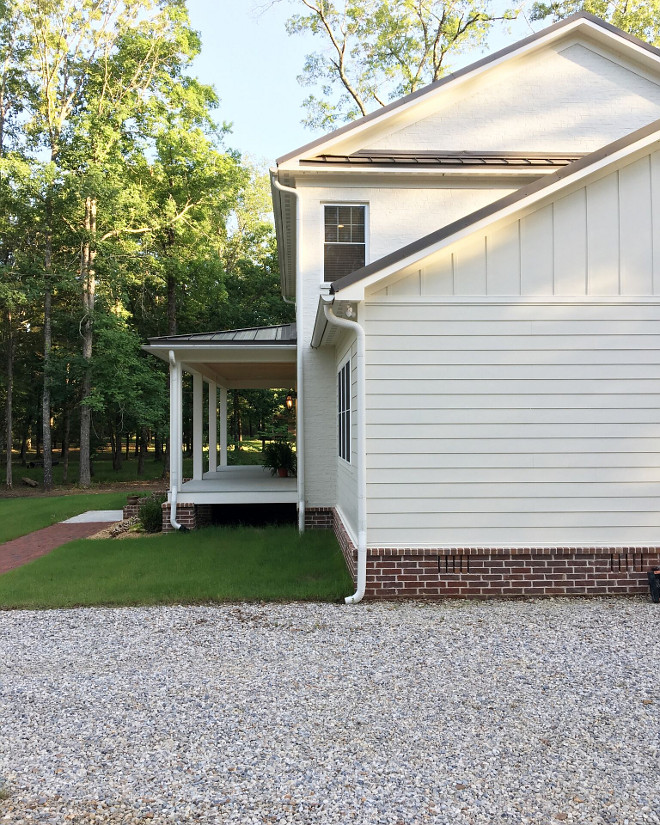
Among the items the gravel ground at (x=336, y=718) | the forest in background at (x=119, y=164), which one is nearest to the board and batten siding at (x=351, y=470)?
the gravel ground at (x=336, y=718)

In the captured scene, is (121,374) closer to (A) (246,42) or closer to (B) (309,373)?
(B) (309,373)

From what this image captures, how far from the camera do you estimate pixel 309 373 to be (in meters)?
9.98

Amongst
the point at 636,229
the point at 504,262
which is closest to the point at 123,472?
the point at 504,262

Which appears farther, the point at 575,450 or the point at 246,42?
the point at 246,42

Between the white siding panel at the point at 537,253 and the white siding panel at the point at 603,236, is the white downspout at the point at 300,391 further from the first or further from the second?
the white siding panel at the point at 603,236

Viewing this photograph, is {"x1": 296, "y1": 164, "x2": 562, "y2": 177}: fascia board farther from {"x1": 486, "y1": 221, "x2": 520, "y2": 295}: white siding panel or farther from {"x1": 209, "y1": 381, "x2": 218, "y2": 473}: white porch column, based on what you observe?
{"x1": 209, "y1": 381, "x2": 218, "y2": 473}: white porch column

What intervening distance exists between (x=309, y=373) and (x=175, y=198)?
15.1 metres

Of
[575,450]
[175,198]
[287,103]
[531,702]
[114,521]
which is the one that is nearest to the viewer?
[531,702]

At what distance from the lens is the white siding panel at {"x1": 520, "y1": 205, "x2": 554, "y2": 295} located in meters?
6.10

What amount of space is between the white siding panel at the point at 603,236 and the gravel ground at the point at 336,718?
11.2 ft

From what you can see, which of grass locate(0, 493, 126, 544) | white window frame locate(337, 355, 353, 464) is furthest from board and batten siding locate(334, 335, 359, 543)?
grass locate(0, 493, 126, 544)

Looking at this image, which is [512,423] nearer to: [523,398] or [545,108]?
[523,398]

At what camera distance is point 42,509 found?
14164 mm

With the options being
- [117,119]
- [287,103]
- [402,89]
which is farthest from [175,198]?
[402,89]
